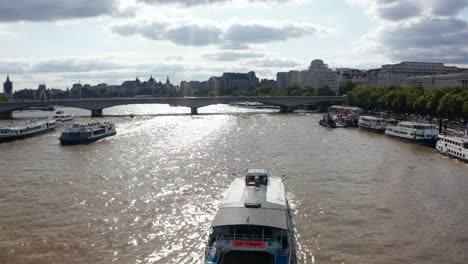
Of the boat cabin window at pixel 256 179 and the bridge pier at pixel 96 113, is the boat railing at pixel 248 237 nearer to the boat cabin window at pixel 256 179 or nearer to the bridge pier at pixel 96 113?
the boat cabin window at pixel 256 179

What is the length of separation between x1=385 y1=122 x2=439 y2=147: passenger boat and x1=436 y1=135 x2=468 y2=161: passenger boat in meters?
4.61

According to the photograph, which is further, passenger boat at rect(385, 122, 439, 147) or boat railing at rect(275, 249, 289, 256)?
passenger boat at rect(385, 122, 439, 147)

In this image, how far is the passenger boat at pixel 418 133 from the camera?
51656 millimetres

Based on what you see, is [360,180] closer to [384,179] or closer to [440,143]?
[384,179]

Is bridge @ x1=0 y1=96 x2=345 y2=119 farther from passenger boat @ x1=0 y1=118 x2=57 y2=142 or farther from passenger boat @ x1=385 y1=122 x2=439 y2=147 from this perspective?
passenger boat @ x1=385 y1=122 x2=439 y2=147

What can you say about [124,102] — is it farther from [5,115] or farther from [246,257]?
[246,257]

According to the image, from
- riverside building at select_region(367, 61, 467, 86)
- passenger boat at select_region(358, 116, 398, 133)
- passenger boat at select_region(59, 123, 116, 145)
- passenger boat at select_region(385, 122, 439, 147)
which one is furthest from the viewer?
riverside building at select_region(367, 61, 467, 86)

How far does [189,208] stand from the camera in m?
24.2

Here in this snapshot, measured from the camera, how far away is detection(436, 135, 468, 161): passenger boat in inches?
1591

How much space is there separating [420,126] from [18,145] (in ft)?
166

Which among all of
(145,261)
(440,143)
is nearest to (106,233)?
(145,261)

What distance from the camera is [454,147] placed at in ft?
139

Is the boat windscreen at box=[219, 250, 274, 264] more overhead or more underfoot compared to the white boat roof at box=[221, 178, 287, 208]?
more underfoot

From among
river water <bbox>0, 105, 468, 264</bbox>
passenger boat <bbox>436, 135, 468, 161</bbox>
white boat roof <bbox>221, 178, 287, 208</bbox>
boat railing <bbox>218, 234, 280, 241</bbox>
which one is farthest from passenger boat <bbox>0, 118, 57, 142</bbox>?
passenger boat <bbox>436, 135, 468, 161</bbox>
